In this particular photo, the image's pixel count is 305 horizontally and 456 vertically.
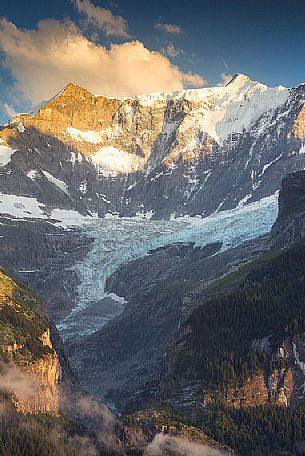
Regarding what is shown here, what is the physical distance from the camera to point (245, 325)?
103500 mm

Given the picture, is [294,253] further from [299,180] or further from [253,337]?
[299,180]

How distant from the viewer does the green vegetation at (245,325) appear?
9556 cm

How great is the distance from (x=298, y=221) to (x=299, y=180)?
30.8 metres

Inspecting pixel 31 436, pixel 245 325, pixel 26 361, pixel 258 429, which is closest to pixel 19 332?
pixel 26 361

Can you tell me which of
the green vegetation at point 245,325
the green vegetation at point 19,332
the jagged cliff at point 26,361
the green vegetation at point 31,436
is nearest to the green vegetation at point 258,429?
the green vegetation at point 245,325

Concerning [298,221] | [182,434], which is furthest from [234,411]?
[298,221]

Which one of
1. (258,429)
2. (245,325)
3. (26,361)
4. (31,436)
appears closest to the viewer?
(31,436)

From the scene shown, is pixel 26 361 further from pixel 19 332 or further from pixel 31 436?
pixel 31 436

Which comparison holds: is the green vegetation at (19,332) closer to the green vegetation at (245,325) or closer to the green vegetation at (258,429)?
the green vegetation at (245,325)

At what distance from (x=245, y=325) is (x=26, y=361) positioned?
112 ft

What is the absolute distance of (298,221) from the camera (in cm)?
16238

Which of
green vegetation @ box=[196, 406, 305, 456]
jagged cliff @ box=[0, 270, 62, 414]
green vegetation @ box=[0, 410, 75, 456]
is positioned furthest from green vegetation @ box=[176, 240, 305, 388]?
green vegetation @ box=[0, 410, 75, 456]

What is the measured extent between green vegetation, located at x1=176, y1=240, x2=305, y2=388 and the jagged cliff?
2134 cm

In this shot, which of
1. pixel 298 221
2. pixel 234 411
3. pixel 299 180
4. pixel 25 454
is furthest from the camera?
pixel 299 180
